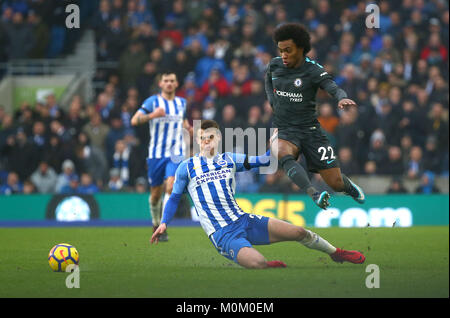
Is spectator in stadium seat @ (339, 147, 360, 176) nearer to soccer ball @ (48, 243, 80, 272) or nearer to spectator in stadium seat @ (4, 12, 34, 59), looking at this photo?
soccer ball @ (48, 243, 80, 272)

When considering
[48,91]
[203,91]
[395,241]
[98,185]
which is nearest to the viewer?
[395,241]

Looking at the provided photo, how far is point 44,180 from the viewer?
52.4 feet

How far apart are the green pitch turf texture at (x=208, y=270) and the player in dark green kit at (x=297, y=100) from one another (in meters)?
1.07

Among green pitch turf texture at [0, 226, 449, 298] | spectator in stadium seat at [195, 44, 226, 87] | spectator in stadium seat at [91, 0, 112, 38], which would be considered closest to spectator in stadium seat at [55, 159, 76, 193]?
spectator in stadium seat at [195, 44, 226, 87]

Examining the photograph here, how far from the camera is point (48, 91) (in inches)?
766

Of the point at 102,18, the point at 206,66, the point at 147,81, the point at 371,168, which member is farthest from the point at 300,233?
the point at 102,18

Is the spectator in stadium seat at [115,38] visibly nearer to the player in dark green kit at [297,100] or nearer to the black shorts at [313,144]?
the player in dark green kit at [297,100]

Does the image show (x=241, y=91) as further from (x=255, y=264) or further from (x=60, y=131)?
(x=255, y=264)

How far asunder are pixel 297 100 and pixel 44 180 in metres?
9.23

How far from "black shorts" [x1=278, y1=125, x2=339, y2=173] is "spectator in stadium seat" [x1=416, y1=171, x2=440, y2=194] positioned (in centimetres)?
700

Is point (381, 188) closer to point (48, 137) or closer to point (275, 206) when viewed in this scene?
point (275, 206)

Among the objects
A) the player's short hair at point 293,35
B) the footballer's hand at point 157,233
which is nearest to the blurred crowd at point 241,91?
the player's short hair at point 293,35

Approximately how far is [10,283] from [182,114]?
478 cm
